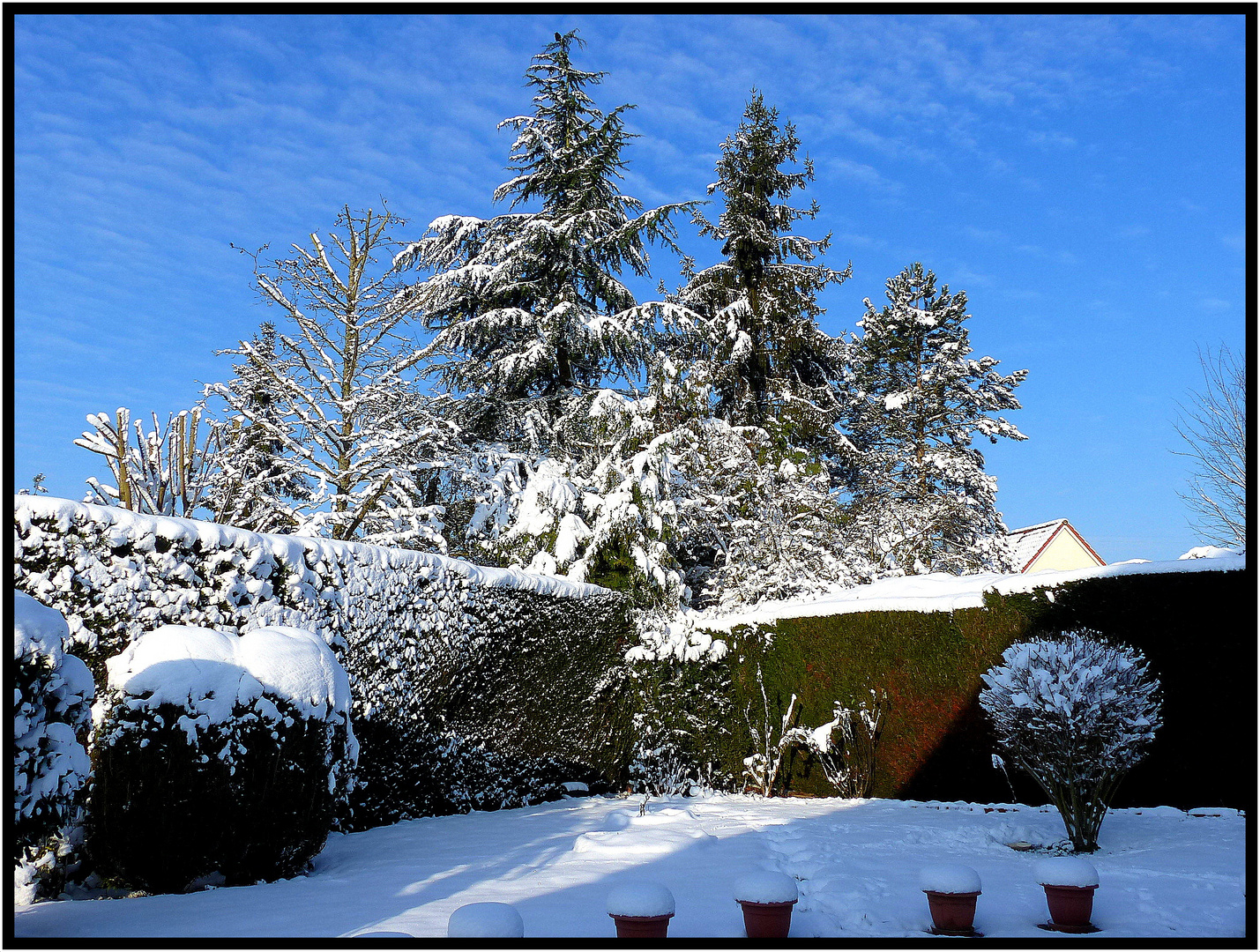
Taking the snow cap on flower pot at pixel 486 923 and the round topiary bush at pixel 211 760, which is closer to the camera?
the snow cap on flower pot at pixel 486 923

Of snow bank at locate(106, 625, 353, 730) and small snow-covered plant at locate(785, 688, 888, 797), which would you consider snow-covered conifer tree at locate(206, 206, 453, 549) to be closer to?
small snow-covered plant at locate(785, 688, 888, 797)

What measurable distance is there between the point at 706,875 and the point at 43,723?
12.4 ft

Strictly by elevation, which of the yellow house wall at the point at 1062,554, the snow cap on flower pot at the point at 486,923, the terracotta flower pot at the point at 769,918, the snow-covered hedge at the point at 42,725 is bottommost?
the terracotta flower pot at the point at 769,918

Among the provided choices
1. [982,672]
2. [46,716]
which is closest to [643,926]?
[46,716]

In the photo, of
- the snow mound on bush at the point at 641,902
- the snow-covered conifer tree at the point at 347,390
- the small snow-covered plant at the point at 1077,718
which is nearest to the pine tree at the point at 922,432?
the snow-covered conifer tree at the point at 347,390

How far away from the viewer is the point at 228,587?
563 centimetres

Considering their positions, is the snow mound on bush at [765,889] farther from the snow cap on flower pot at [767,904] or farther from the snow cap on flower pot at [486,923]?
the snow cap on flower pot at [486,923]

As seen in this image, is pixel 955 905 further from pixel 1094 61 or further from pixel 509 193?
pixel 509 193

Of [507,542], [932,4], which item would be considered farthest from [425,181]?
[507,542]

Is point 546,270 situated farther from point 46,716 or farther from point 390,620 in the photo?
point 46,716

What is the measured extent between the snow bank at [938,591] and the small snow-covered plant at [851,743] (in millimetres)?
1145

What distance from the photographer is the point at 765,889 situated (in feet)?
11.4

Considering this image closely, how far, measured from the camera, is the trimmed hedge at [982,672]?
7332mm

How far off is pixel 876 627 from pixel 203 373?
11.7 m
